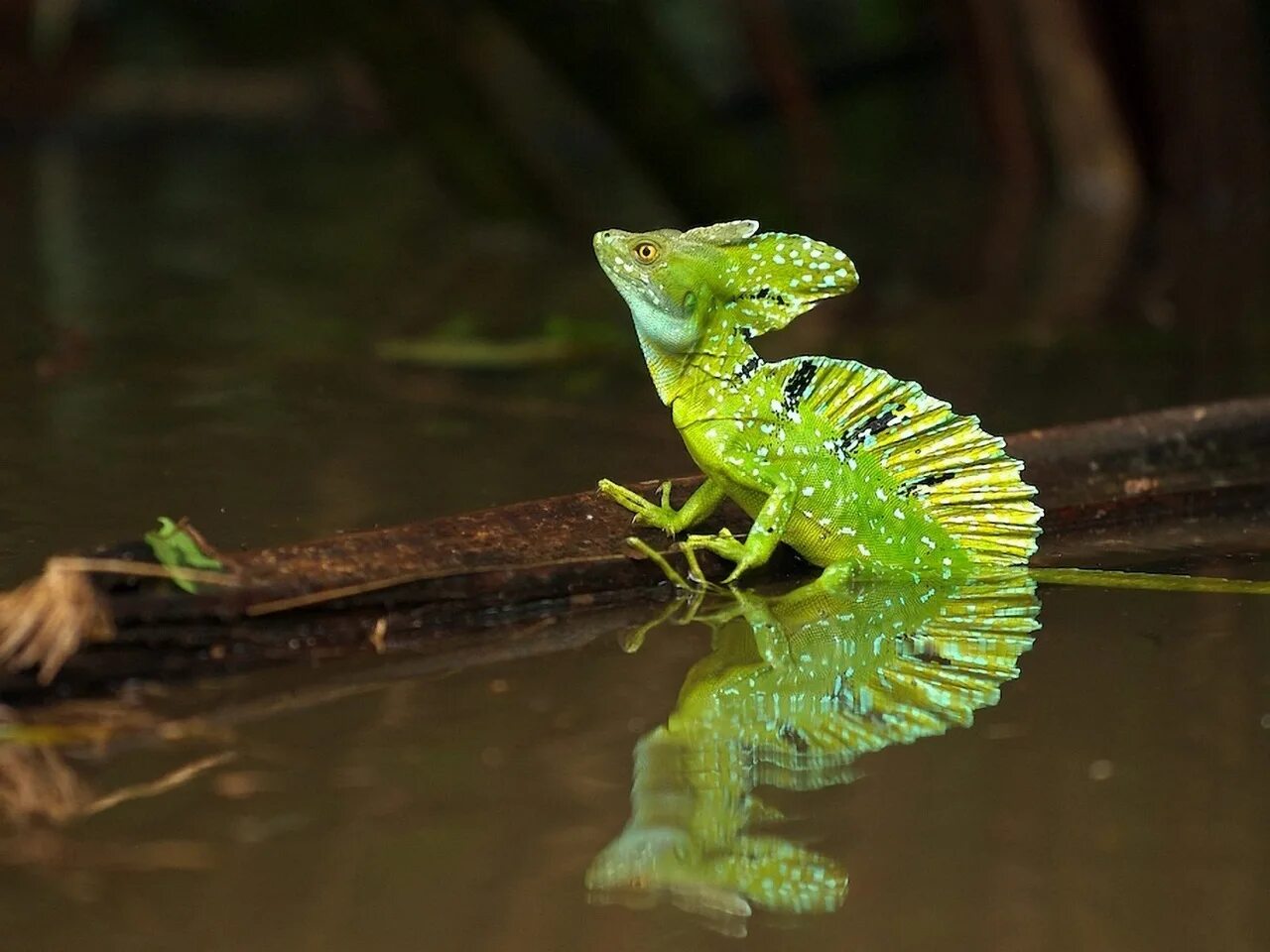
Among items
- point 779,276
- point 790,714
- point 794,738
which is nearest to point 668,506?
point 779,276

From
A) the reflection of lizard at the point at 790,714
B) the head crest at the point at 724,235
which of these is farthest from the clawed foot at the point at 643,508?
the head crest at the point at 724,235

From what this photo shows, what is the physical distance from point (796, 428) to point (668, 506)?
1.11ft

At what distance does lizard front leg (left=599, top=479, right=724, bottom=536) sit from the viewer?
13.5 feet

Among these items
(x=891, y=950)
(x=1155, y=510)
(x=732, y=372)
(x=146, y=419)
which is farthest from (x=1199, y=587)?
(x=146, y=419)

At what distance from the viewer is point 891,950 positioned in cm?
263

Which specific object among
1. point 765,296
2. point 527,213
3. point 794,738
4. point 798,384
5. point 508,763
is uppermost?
point 527,213

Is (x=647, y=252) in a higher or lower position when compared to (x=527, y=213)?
lower

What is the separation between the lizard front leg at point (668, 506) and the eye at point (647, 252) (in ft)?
1.66

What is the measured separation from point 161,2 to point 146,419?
10.7 meters

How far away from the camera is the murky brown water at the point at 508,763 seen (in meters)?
2.69

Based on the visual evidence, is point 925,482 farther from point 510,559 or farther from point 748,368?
point 510,559

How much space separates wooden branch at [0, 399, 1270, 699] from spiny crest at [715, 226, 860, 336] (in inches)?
18.1

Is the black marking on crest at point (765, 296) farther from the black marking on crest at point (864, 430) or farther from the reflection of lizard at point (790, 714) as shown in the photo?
the reflection of lizard at point (790, 714)

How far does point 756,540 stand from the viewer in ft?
13.4
